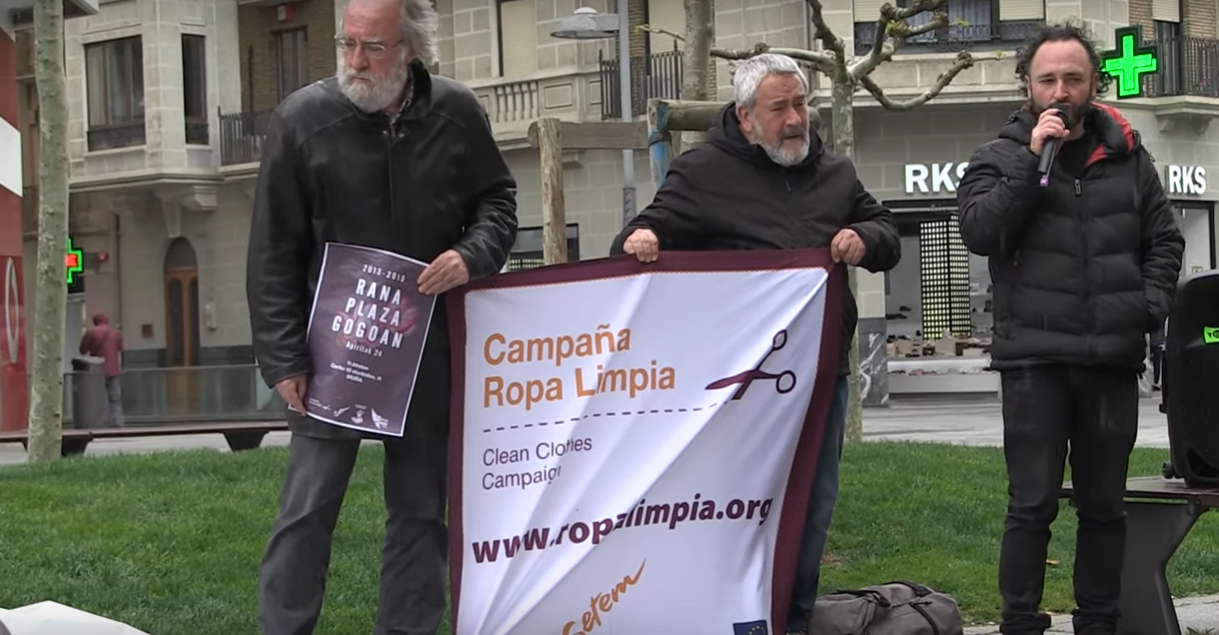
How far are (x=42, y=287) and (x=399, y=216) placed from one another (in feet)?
29.1

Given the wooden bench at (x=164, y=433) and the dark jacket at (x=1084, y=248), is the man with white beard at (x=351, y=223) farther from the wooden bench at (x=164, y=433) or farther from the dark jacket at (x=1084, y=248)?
the wooden bench at (x=164, y=433)

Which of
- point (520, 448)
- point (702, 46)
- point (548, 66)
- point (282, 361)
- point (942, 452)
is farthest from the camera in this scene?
point (548, 66)

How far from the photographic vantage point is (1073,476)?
18.2 ft

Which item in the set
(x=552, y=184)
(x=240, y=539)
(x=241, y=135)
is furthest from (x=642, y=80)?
(x=240, y=539)

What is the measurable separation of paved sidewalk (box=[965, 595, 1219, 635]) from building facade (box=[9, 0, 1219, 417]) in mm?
18895

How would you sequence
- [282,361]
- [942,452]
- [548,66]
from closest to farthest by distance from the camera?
[282,361] < [942,452] < [548,66]

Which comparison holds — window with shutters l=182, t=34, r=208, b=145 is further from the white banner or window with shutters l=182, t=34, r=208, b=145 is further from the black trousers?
the black trousers

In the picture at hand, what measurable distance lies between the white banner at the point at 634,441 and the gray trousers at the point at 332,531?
0.30ft

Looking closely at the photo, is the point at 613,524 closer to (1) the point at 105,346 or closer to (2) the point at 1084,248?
(2) the point at 1084,248

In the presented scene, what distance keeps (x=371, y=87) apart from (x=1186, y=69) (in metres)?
28.0

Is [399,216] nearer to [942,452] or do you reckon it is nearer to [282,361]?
[282,361]

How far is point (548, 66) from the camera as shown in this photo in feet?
104

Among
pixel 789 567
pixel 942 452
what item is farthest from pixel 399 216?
pixel 942 452

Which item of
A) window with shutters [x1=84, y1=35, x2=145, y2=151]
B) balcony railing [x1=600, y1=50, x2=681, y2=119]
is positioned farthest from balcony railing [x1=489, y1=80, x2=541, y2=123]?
window with shutters [x1=84, y1=35, x2=145, y2=151]
